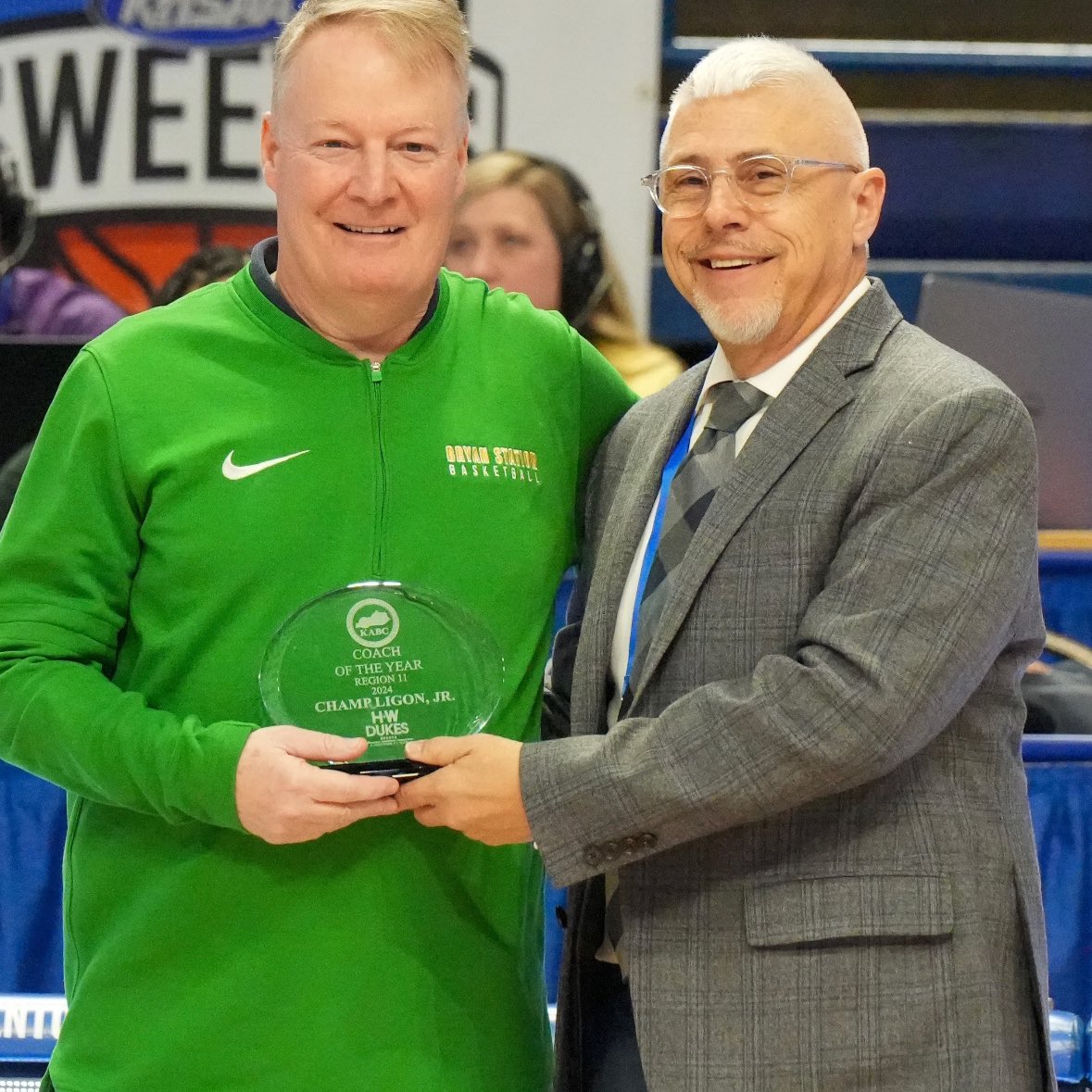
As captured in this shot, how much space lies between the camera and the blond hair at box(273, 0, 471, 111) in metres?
1.64

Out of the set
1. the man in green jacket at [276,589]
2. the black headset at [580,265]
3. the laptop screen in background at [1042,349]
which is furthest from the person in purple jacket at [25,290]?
the man in green jacket at [276,589]

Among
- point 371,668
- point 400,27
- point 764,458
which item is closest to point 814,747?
point 764,458

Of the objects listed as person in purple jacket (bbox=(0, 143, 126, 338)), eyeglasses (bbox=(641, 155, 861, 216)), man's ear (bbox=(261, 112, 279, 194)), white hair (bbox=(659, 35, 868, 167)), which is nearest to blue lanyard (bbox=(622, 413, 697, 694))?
eyeglasses (bbox=(641, 155, 861, 216))

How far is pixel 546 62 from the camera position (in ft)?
14.7

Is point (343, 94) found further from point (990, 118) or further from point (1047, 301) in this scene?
point (990, 118)

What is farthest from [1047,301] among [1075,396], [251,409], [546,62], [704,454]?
[251,409]

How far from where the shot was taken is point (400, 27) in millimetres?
1646

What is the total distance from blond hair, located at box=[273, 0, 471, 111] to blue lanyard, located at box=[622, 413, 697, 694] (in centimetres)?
46

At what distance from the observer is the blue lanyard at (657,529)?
5.47ft

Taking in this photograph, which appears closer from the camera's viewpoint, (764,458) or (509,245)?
Answer: (764,458)

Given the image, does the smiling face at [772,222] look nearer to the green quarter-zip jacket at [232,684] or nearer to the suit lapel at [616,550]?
the suit lapel at [616,550]

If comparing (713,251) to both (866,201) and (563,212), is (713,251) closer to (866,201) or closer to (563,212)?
(866,201)

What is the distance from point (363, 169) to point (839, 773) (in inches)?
30.5

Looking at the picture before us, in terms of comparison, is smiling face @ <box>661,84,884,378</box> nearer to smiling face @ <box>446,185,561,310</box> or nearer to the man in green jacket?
the man in green jacket
